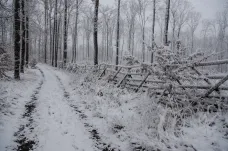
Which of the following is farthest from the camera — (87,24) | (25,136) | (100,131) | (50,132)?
(87,24)

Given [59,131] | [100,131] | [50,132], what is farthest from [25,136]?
[100,131]

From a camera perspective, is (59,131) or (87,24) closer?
(59,131)

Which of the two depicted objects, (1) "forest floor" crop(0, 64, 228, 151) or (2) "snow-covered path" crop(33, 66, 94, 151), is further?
(2) "snow-covered path" crop(33, 66, 94, 151)

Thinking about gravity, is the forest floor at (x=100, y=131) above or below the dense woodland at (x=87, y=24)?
below

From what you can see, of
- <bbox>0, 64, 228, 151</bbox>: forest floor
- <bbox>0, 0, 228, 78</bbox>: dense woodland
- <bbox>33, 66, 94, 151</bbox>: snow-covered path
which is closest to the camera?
<bbox>0, 64, 228, 151</bbox>: forest floor

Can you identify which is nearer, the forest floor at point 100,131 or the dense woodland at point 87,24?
the forest floor at point 100,131

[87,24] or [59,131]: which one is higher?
[87,24]

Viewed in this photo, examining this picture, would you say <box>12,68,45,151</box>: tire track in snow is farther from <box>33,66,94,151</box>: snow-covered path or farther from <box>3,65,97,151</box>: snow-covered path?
<box>33,66,94,151</box>: snow-covered path

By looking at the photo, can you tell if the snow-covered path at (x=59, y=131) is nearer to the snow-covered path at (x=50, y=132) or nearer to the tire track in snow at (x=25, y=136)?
the snow-covered path at (x=50, y=132)

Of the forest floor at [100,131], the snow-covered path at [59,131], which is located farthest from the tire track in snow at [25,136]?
the snow-covered path at [59,131]

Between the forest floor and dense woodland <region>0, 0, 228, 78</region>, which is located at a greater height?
dense woodland <region>0, 0, 228, 78</region>

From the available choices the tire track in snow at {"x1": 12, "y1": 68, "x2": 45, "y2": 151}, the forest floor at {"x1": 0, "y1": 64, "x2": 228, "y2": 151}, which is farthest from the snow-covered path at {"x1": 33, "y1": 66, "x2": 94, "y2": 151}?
the tire track in snow at {"x1": 12, "y1": 68, "x2": 45, "y2": 151}

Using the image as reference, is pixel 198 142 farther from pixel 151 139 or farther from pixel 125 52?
pixel 125 52

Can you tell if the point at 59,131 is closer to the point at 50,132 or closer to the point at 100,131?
the point at 50,132
